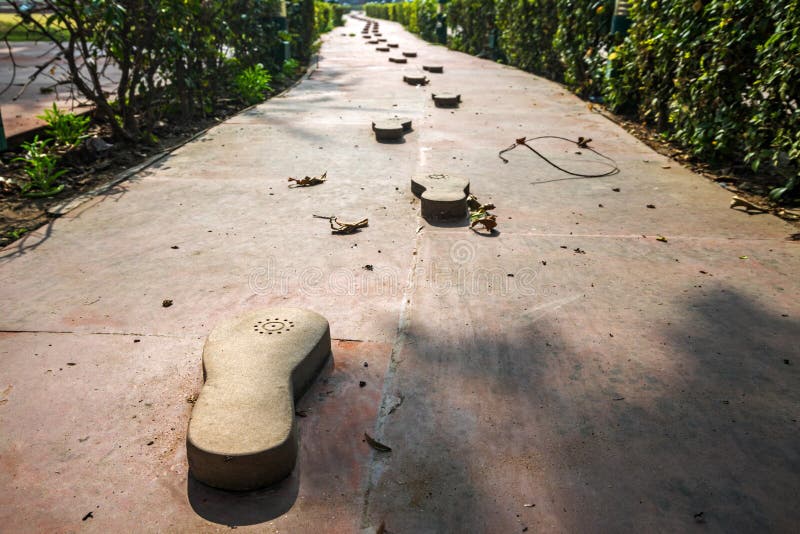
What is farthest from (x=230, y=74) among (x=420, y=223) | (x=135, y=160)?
(x=420, y=223)

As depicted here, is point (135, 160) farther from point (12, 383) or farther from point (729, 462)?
point (729, 462)

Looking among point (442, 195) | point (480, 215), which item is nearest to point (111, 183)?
point (442, 195)

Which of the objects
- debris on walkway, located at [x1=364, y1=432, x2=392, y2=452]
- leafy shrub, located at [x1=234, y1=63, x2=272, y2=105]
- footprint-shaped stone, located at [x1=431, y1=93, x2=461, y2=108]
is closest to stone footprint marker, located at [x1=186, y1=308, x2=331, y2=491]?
debris on walkway, located at [x1=364, y1=432, x2=392, y2=452]

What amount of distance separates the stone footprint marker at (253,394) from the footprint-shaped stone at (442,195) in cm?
161

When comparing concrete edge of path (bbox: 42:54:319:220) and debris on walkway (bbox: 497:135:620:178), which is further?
debris on walkway (bbox: 497:135:620:178)

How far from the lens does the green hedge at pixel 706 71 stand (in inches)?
158

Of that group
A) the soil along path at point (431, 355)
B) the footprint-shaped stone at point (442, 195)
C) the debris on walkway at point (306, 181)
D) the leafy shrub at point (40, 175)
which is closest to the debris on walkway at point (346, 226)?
the soil along path at point (431, 355)

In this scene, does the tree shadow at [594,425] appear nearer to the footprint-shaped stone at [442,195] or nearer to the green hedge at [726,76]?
the footprint-shaped stone at [442,195]

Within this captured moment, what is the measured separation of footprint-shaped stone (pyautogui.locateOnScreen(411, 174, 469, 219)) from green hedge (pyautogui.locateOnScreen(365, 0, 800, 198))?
2147mm

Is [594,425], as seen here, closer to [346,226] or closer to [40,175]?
[346,226]

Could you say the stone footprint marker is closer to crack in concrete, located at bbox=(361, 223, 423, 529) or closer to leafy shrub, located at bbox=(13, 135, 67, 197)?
crack in concrete, located at bbox=(361, 223, 423, 529)

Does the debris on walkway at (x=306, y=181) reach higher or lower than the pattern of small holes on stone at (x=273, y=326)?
lower

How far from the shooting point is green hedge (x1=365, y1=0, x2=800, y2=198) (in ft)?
13.2

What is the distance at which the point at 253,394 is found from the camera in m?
1.90
